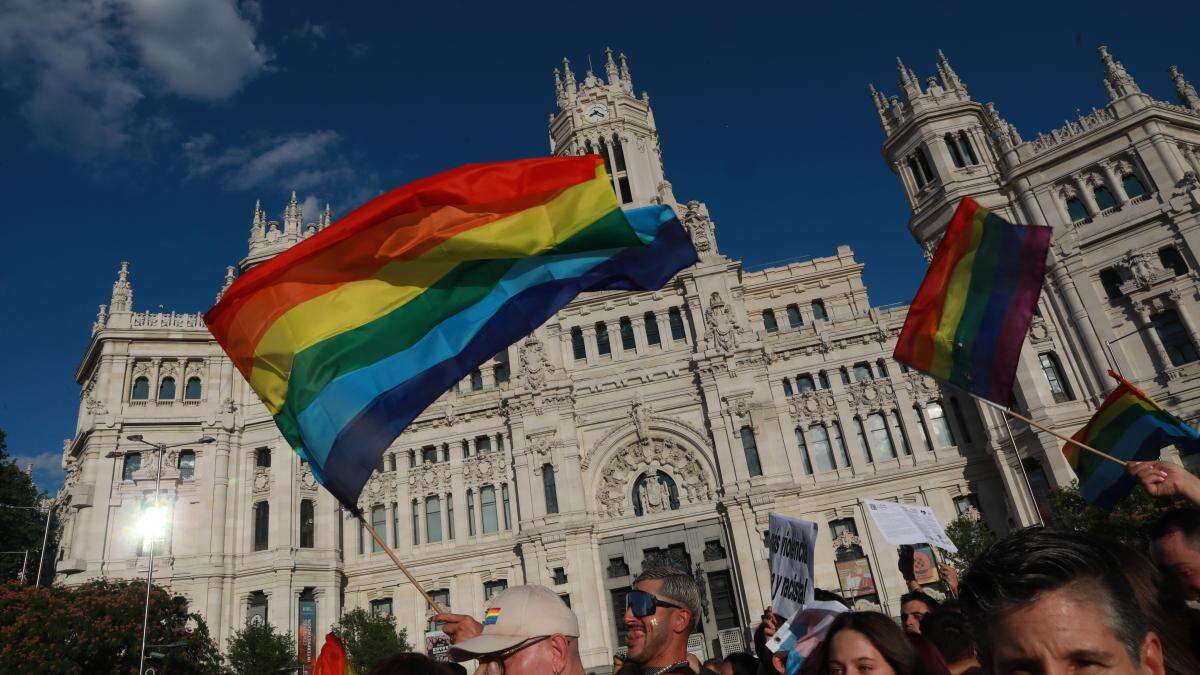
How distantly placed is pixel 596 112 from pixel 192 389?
32.2 metres

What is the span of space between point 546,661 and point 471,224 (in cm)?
536

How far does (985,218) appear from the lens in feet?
33.8

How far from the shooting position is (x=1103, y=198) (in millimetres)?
33625

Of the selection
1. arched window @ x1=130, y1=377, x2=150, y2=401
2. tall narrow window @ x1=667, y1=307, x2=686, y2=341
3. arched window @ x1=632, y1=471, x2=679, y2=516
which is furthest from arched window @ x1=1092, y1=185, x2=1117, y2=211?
arched window @ x1=130, y1=377, x2=150, y2=401

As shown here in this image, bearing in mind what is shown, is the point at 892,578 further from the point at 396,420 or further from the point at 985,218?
the point at 396,420

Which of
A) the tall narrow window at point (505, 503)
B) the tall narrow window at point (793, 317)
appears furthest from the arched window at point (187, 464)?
the tall narrow window at point (793, 317)

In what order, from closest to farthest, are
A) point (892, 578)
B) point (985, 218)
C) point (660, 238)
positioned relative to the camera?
point (660, 238) < point (985, 218) < point (892, 578)

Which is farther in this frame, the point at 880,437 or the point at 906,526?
the point at 880,437

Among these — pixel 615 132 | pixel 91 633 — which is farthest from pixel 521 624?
pixel 615 132

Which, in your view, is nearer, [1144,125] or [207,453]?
[1144,125]

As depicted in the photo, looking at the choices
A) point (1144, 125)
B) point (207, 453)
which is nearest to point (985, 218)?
point (1144, 125)

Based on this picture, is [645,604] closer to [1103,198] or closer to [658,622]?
[658,622]

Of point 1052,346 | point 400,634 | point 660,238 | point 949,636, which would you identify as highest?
point 1052,346

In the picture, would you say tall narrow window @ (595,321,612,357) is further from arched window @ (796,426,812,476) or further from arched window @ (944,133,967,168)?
arched window @ (944,133,967,168)
